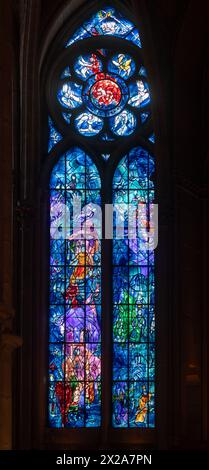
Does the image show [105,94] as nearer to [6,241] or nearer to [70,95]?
[70,95]

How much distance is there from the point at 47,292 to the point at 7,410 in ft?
36.1

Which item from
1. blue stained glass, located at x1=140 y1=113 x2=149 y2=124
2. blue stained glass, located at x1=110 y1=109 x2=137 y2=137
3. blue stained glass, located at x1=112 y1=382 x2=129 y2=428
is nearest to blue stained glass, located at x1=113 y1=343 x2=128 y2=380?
blue stained glass, located at x1=112 y1=382 x2=129 y2=428

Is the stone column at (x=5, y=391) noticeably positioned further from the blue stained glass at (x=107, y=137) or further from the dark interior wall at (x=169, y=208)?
the blue stained glass at (x=107, y=137)

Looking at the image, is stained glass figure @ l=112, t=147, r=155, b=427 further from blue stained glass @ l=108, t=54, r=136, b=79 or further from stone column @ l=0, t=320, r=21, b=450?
stone column @ l=0, t=320, r=21, b=450

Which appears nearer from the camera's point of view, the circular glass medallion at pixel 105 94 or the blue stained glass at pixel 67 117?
the blue stained glass at pixel 67 117

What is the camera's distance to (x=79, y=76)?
23.9 m

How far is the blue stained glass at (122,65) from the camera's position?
23969 mm

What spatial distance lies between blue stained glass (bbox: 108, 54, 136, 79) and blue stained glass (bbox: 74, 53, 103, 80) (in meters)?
0.23

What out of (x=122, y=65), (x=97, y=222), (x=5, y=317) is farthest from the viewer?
(x=122, y=65)

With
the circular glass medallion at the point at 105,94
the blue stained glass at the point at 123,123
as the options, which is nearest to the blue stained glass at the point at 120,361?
the blue stained glass at the point at 123,123

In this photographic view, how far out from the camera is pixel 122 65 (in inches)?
945

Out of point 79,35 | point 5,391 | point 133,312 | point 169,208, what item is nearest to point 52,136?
point 79,35

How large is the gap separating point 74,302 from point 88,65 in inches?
184

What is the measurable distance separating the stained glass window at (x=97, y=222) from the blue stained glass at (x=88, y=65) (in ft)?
0.06
